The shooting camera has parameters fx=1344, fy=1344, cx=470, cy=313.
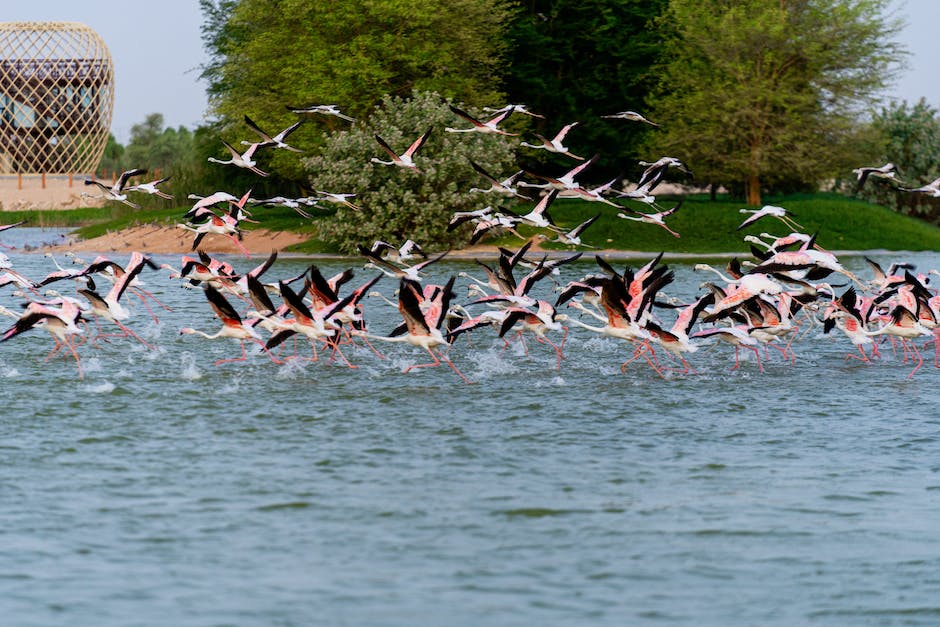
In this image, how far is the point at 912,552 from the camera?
1138cm

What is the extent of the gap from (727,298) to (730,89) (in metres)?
45.1

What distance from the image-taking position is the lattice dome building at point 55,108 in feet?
384

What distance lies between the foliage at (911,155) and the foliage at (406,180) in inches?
1135

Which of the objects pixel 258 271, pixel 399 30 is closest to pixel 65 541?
pixel 258 271

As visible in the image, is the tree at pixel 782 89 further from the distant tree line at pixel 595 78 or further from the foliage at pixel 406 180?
the foliage at pixel 406 180

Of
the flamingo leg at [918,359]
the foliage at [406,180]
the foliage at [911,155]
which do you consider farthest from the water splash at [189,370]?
the foliage at [911,155]

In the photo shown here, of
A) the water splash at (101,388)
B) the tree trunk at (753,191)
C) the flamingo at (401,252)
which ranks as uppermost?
the flamingo at (401,252)

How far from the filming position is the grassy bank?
5531 cm

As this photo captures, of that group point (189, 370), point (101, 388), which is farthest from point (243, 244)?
point (101, 388)

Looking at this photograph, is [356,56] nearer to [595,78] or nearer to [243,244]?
[243,244]

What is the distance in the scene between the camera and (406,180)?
5119 cm

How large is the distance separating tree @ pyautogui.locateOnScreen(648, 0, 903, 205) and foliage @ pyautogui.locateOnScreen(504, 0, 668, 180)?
395 centimetres

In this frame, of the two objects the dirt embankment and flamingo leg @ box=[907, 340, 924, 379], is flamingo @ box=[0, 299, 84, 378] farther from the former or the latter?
the dirt embankment

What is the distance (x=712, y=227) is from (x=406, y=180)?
13972 millimetres
